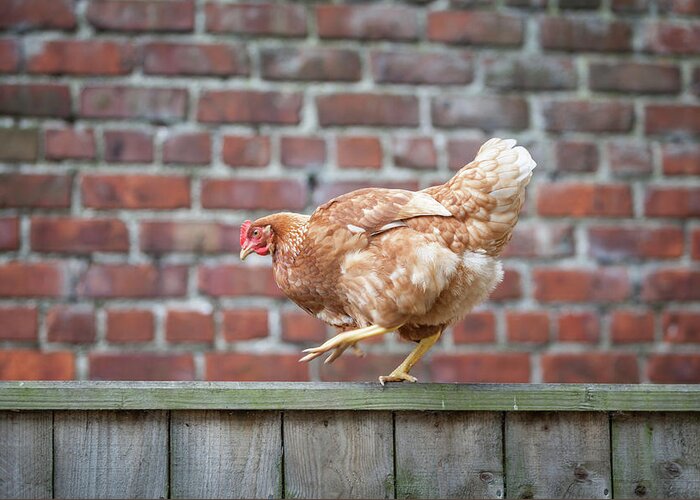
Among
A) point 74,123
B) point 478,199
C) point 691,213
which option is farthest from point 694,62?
point 74,123

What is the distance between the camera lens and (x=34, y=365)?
1.81 metres

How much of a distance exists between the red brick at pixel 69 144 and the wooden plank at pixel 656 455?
4.21 feet

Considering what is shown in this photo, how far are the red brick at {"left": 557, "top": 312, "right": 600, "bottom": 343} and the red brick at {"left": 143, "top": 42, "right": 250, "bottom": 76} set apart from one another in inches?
36.5

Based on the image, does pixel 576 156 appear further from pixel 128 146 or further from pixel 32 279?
pixel 32 279

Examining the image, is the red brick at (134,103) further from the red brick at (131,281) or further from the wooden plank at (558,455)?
the wooden plank at (558,455)

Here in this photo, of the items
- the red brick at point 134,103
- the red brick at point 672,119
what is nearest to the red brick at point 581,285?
the red brick at point 672,119

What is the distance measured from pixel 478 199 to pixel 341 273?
229 mm

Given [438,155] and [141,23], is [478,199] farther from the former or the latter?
[141,23]

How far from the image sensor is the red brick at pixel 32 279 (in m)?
1.81

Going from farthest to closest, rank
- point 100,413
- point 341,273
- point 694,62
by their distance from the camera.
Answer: point 694,62
point 341,273
point 100,413

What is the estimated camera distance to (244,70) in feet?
6.17

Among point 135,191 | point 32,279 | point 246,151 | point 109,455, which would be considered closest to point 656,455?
point 109,455

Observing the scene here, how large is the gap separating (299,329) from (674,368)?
87 cm

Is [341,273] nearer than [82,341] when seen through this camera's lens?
Yes
